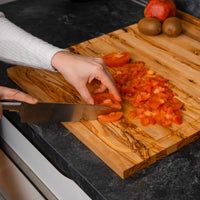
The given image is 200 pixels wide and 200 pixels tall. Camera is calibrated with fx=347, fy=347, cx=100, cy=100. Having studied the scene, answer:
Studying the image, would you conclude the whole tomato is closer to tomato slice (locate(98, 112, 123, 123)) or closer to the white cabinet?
tomato slice (locate(98, 112, 123, 123))

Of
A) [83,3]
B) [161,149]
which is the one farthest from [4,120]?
[83,3]

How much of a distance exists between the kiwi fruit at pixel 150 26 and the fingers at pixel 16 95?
2.67 feet

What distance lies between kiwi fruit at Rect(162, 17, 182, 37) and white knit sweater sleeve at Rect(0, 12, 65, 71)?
2.00 feet

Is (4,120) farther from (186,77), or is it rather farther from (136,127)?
(186,77)

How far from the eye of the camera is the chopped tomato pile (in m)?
1.28

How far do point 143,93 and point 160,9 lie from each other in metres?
0.58

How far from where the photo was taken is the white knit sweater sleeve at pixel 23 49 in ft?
4.64

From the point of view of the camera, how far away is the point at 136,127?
1.26 meters

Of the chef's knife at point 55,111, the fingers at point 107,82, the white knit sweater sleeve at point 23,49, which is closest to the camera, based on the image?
the chef's knife at point 55,111

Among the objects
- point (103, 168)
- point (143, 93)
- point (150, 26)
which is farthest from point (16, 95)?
point (150, 26)

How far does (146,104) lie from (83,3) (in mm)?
1117

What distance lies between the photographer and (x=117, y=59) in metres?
1.57

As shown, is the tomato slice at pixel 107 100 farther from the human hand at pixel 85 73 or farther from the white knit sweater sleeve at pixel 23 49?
the white knit sweater sleeve at pixel 23 49

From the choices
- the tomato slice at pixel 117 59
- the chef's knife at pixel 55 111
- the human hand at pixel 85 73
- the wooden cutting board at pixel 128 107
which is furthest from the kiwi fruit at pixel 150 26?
the chef's knife at pixel 55 111
